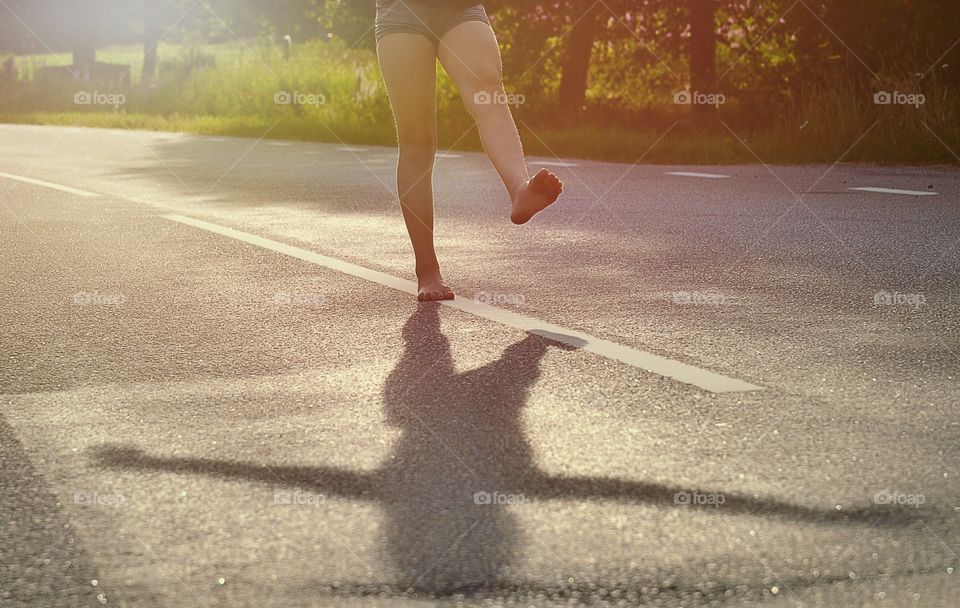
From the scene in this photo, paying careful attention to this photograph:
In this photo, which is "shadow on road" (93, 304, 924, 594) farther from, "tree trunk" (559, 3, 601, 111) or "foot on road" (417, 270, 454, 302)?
"tree trunk" (559, 3, 601, 111)

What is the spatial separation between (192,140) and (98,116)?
12.6 m

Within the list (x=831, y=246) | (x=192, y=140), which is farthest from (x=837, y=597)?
(x=192, y=140)

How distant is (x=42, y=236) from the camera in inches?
365

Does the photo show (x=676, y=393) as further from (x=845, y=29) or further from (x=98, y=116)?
(x=98, y=116)

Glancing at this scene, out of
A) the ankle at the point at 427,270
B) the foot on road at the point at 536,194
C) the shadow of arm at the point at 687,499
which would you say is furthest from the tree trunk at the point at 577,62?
the shadow of arm at the point at 687,499

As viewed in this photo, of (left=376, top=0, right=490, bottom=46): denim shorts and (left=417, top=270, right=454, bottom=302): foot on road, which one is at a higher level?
(left=376, top=0, right=490, bottom=46): denim shorts
